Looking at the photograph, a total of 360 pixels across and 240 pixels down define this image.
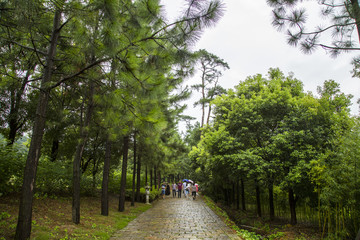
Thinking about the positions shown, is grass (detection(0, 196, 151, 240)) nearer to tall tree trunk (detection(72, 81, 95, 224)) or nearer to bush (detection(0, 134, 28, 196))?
tall tree trunk (detection(72, 81, 95, 224))

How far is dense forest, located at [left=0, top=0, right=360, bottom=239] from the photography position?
4324 millimetres

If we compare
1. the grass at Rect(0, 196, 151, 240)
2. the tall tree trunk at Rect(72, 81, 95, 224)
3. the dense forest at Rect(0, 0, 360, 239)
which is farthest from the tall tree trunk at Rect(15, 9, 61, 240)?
the tall tree trunk at Rect(72, 81, 95, 224)

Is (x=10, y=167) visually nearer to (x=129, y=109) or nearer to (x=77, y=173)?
(x=77, y=173)

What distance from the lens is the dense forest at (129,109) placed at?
4.32 meters

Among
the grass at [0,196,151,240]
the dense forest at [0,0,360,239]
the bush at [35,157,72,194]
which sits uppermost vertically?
the dense forest at [0,0,360,239]

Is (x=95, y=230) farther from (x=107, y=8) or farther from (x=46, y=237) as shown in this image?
(x=107, y=8)

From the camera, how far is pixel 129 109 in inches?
196

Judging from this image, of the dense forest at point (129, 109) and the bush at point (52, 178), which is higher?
the dense forest at point (129, 109)

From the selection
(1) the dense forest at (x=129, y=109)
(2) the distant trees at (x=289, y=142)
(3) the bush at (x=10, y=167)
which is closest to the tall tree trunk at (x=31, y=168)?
(1) the dense forest at (x=129, y=109)

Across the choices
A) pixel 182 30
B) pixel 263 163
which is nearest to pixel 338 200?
pixel 263 163

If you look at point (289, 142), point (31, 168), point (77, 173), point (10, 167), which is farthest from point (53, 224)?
point (289, 142)

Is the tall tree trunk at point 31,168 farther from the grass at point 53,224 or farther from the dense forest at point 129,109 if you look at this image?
the grass at point 53,224

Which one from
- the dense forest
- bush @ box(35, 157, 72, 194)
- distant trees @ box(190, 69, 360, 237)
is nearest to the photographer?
the dense forest

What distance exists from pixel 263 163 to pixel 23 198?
30.6 ft
